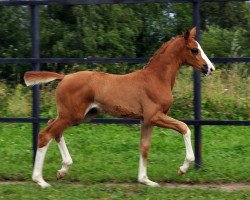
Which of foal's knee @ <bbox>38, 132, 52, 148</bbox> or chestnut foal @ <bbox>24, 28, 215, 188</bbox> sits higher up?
chestnut foal @ <bbox>24, 28, 215, 188</bbox>

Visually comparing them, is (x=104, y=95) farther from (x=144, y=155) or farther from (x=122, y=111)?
(x=144, y=155)

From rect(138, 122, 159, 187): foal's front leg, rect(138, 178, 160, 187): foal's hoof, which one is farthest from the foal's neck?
rect(138, 178, 160, 187): foal's hoof

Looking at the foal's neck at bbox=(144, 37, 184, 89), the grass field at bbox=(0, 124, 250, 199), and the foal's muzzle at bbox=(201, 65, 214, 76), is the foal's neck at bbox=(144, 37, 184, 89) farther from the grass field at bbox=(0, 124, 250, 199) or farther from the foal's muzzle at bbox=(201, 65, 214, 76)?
the grass field at bbox=(0, 124, 250, 199)

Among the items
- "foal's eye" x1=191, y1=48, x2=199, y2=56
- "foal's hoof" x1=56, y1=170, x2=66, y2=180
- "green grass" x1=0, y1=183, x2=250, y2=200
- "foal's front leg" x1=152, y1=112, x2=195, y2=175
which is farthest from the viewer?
"foal's hoof" x1=56, y1=170, x2=66, y2=180

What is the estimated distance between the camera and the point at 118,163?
8133 mm

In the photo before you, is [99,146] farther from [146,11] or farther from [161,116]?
[146,11]

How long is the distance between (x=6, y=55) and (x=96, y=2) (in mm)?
5782

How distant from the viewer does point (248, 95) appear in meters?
11.1

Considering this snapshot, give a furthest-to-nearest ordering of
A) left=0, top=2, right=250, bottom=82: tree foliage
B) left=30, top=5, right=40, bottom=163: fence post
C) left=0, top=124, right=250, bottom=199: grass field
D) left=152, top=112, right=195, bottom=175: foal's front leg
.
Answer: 1. left=0, top=2, right=250, bottom=82: tree foliage
2. left=30, top=5, right=40, bottom=163: fence post
3. left=152, top=112, right=195, bottom=175: foal's front leg
4. left=0, top=124, right=250, bottom=199: grass field

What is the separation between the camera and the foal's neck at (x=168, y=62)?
7.02 m

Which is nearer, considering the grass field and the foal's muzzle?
the grass field

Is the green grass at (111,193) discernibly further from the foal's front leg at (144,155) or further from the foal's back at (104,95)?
the foal's back at (104,95)

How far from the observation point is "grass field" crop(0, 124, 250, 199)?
6.49 m

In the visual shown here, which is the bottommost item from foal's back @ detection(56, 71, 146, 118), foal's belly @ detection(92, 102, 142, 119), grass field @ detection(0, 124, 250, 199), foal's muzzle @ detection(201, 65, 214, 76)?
grass field @ detection(0, 124, 250, 199)
